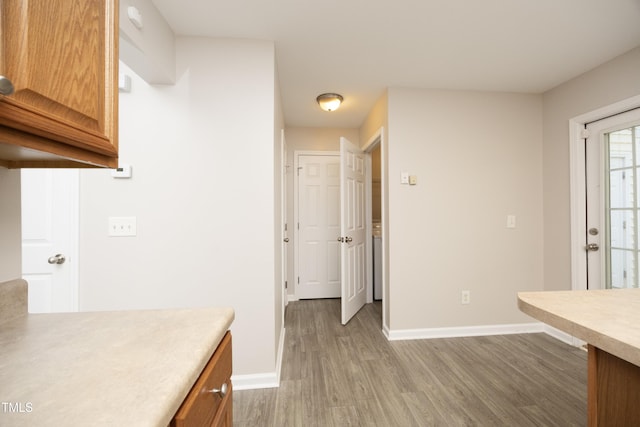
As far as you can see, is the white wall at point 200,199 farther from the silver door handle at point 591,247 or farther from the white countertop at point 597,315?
the silver door handle at point 591,247

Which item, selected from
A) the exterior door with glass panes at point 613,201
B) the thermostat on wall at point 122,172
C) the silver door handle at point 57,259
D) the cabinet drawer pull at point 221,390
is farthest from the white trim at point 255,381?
the exterior door with glass panes at point 613,201

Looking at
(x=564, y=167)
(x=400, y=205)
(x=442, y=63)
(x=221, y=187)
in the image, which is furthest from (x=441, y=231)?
(x=221, y=187)

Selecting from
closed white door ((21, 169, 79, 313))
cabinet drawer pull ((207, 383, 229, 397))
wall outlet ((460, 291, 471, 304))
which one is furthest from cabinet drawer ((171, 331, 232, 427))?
wall outlet ((460, 291, 471, 304))

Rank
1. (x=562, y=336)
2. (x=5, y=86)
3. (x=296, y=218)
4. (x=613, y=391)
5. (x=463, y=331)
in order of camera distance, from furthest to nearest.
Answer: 1. (x=296, y=218)
2. (x=463, y=331)
3. (x=562, y=336)
4. (x=613, y=391)
5. (x=5, y=86)

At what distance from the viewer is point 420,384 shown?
6.08 ft

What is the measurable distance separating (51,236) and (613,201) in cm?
414

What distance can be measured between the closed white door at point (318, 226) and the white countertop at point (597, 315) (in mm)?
2805

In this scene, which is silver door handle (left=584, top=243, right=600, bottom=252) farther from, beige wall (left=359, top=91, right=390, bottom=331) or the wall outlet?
beige wall (left=359, top=91, right=390, bottom=331)

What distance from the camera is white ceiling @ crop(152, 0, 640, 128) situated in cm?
159

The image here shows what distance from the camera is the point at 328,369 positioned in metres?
2.04

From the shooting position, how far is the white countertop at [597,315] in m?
0.65

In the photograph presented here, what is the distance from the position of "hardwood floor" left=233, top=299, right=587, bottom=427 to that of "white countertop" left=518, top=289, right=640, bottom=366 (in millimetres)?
992

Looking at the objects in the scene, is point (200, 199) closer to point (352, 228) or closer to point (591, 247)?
point (352, 228)

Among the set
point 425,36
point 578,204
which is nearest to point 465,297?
point 578,204
